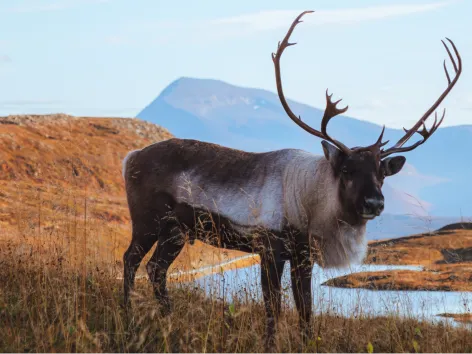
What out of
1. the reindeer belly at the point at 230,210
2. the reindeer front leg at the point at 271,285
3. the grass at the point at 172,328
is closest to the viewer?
the grass at the point at 172,328

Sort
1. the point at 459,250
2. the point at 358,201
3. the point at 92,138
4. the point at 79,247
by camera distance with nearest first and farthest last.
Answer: the point at 358,201
the point at 79,247
the point at 459,250
the point at 92,138

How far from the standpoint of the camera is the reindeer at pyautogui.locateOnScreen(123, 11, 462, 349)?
20.5 feet

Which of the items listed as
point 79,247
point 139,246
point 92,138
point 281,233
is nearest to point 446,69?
point 281,233

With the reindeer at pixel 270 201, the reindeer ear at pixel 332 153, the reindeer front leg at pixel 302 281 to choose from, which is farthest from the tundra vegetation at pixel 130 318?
the reindeer ear at pixel 332 153

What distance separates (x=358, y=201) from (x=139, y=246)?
2.50 meters

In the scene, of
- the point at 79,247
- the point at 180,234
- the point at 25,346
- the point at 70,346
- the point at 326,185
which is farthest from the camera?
the point at 79,247

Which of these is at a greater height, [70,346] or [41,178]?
[41,178]

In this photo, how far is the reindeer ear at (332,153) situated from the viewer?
6.30 meters

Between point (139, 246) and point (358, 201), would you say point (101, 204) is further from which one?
point (358, 201)

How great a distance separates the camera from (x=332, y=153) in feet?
20.8

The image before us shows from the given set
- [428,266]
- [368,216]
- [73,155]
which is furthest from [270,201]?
[73,155]

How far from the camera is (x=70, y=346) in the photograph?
492 centimetres

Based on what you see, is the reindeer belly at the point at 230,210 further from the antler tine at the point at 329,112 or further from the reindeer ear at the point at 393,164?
the reindeer ear at the point at 393,164

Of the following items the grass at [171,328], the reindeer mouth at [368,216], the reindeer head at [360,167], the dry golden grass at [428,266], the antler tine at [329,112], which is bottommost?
the dry golden grass at [428,266]
